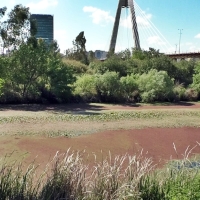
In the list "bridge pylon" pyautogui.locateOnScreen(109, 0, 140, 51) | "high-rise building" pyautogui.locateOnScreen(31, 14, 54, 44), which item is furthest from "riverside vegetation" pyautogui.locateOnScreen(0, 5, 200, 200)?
"high-rise building" pyautogui.locateOnScreen(31, 14, 54, 44)

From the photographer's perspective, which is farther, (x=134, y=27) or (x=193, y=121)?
Answer: (x=134, y=27)

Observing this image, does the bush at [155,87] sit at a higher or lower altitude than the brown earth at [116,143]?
higher

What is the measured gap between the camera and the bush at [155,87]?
68.3ft

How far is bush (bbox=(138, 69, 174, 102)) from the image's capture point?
20812 mm

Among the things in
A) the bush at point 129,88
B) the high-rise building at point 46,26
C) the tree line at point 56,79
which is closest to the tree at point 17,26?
the tree line at point 56,79

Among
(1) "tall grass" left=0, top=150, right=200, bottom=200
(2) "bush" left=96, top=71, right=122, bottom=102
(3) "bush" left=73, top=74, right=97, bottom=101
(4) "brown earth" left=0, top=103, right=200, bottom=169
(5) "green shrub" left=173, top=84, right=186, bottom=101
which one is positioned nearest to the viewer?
(1) "tall grass" left=0, top=150, right=200, bottom=200

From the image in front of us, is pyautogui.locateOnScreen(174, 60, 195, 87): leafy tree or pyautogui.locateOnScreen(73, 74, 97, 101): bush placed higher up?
pyautogui.locateOnScreen(174, 60, 195, 87): leafy tree

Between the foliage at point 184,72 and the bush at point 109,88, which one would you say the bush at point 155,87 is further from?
the foliage at point 184,72

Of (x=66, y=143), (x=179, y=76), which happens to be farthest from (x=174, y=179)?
(x=179, y=76)

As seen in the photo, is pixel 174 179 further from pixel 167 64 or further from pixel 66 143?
pixel 167 64

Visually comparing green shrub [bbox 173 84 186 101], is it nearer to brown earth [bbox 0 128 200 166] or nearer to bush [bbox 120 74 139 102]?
bush [bbox 120 74 139 102]

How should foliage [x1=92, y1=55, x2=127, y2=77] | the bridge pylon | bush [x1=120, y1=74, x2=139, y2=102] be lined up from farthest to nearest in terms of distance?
the bridge pylon
foliage [x1=92, y1=55, x2=127, y2=77]
bush [x1=120, y1=74, x2=139, y2=102]

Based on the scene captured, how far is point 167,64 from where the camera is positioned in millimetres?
26359

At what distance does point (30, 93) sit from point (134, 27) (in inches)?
685
